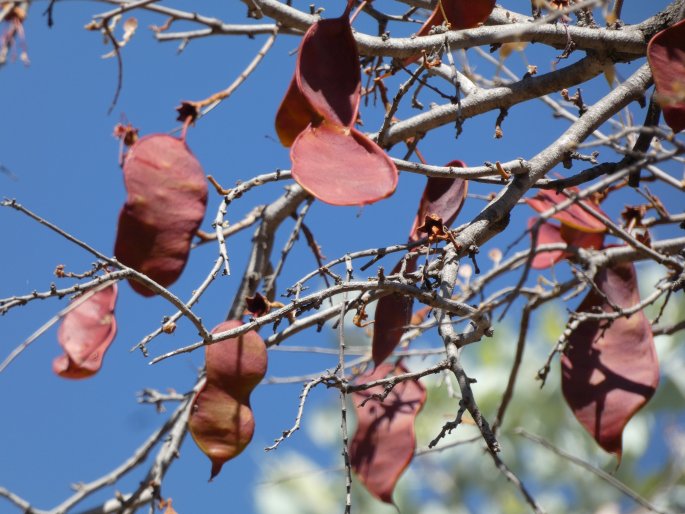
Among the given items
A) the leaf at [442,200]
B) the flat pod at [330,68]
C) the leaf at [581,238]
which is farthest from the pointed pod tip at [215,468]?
the leaf at [581,238]

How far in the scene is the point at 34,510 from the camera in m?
2.28

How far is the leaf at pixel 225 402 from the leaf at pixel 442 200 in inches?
15.9

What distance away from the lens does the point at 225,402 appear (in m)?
1.87

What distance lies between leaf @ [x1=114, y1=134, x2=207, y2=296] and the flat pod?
1.29 feet

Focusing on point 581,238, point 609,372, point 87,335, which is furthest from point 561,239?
point 87,335

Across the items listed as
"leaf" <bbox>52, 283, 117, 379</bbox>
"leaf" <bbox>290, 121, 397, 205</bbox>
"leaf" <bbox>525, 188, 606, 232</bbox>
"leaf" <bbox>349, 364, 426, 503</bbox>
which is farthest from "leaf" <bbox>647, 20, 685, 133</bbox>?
"leaf" <bbox>52, 283, 117, 379</bbox>

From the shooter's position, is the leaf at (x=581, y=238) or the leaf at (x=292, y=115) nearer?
the leaf at (x=292, y=115)

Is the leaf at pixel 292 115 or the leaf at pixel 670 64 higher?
the leaf at pixel 292 115

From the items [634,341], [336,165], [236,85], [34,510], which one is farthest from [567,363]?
[34,510]

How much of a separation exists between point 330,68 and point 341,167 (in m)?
0.27

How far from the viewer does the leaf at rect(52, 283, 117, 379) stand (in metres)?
2.06

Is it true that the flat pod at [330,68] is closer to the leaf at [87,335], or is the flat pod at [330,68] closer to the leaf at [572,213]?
the leaf at [572,213]

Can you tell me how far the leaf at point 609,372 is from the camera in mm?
1907

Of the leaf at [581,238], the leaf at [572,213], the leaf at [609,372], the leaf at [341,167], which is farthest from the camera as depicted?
the leaf at [581,238]
